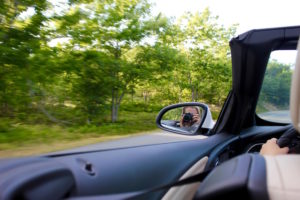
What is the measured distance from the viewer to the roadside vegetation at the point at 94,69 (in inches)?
282

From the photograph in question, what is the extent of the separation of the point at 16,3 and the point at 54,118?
4026mm

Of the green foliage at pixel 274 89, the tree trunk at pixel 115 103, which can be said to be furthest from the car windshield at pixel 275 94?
the tree trunk at pixel 115 103

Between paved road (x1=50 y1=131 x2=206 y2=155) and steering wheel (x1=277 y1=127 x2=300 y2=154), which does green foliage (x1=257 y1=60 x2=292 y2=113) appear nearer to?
steering wheel (x1=277 y1=127 x2=300 y2=154)

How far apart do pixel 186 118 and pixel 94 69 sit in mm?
9501

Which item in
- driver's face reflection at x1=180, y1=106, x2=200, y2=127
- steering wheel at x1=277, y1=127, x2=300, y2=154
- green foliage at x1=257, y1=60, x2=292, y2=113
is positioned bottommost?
steering wheel at x1=277, y1=127, x2=300, y2=154

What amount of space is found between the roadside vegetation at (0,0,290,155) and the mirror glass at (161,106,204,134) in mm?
644

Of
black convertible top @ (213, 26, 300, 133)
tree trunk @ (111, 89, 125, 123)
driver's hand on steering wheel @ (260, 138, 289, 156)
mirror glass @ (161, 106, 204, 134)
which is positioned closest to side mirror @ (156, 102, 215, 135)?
mirror glass @ (161, 106, 204, 134)

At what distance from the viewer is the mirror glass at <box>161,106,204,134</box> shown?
286 cm

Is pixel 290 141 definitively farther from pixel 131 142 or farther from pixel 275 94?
pixel 131 142

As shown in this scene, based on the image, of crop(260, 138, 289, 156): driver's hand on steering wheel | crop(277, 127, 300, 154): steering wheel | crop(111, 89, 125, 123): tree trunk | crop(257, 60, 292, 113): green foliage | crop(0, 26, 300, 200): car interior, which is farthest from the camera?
crop(111, 89, 125, 123): tree trunk

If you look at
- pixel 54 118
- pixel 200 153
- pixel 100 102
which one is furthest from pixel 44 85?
pixel 200 153

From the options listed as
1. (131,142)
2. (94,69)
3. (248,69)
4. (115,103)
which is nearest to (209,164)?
(248,69)

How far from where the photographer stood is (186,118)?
2.90m

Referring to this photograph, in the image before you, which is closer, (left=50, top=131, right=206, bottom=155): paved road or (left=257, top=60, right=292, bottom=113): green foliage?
(left=257, top=60, right=292, bottom=113): green foliage
